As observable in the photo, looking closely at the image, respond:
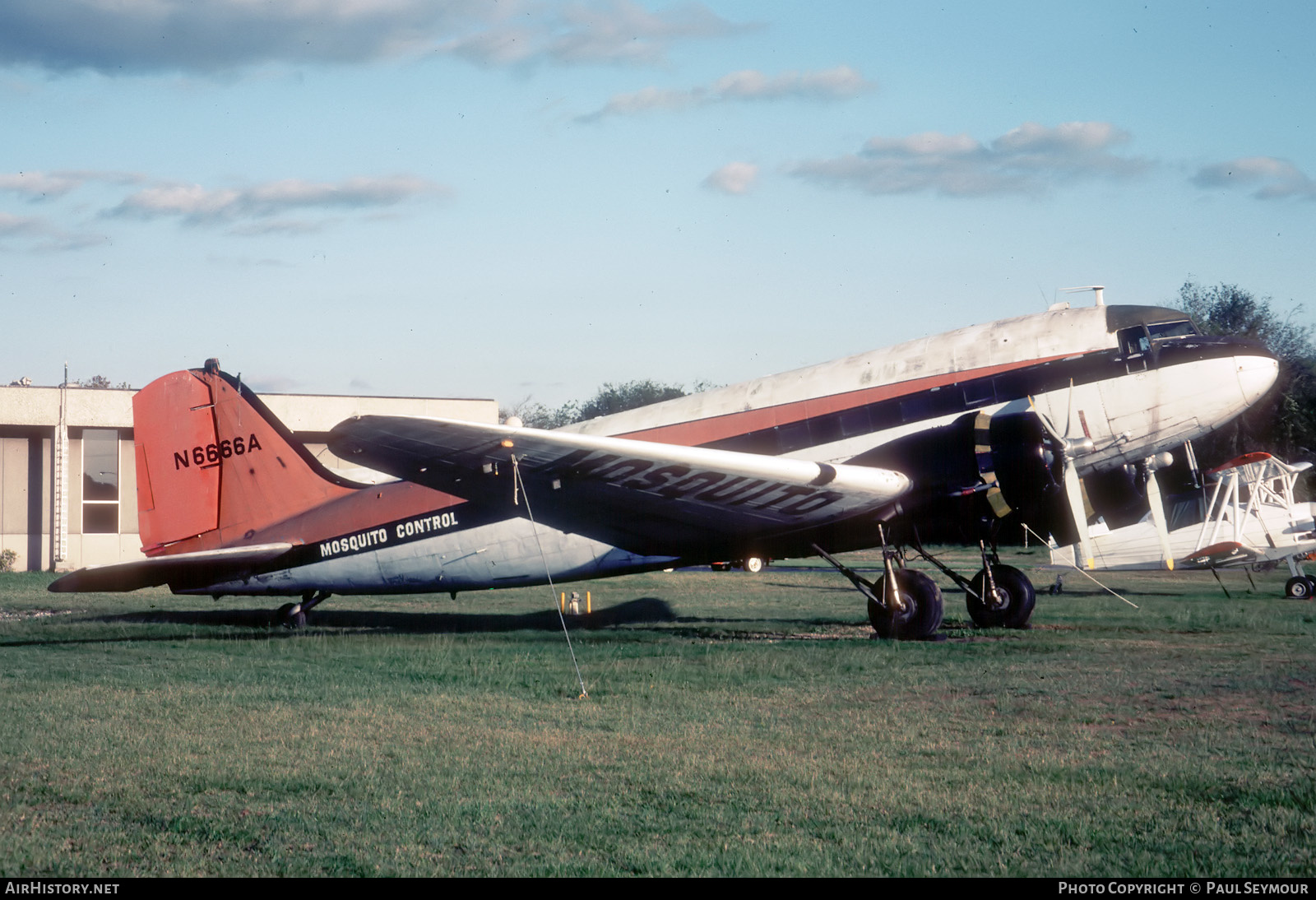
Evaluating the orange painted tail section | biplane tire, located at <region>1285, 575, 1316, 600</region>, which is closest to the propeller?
the orange painted tail section

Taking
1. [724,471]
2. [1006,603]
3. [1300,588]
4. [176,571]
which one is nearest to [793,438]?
[724,471]

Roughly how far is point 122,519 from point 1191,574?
36897 mm

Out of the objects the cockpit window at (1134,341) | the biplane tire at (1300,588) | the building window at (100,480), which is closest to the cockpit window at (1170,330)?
the cockpit window at (1134,341)

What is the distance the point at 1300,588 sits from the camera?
22219 mm

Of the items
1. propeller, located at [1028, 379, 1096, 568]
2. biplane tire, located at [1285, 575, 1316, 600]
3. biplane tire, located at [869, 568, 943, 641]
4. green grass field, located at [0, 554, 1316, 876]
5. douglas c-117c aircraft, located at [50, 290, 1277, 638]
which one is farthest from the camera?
biplane tire, located at [1285, 575, 1316, 600]

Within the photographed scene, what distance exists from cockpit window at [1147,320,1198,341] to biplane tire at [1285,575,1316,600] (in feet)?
33.7

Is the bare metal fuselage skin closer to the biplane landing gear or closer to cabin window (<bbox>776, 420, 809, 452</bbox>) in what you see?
cabin window (<bbox>776, 420, 809, 452</bbox>)

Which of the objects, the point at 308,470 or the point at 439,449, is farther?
the point at 308,470

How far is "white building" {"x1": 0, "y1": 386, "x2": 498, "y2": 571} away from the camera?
129 ft

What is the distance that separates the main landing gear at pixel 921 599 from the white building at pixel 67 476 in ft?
89.0

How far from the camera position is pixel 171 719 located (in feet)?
29.3

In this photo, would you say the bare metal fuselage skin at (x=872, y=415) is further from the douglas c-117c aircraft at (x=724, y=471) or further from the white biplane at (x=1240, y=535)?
the white biplane at (x=1240, y=535)
